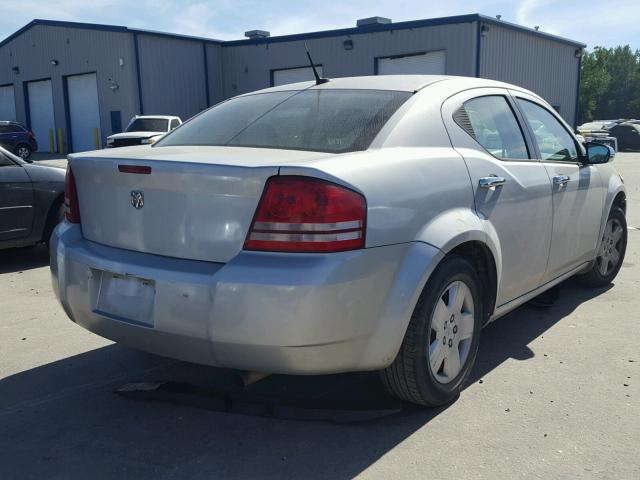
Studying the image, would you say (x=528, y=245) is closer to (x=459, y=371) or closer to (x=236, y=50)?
(x=459, y=371)

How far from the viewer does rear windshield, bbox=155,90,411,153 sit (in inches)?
121

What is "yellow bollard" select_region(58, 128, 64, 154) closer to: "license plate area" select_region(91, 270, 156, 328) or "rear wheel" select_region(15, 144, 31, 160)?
"rear wheel" select_region(15, 144, 31, 160)

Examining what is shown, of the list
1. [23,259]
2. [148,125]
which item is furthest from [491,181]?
[148,125]

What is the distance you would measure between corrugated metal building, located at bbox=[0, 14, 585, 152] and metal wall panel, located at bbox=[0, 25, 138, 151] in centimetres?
5

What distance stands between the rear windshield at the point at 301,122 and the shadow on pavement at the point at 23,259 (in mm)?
3679

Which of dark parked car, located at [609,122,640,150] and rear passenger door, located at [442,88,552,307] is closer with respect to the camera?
rear passenger door, located at [442,88,552,307]

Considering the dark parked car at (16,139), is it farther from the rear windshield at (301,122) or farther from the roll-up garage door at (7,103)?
the rear windshield at (301,122)

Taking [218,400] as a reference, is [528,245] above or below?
above

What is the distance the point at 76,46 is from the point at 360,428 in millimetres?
28945

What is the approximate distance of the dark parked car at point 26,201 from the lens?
6.41 meters

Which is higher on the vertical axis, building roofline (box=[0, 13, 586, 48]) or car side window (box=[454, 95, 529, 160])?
building roofline (box=[0, 13, 586, 48])

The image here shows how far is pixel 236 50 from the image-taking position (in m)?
28.7

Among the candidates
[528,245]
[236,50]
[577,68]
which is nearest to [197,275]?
[528,245]

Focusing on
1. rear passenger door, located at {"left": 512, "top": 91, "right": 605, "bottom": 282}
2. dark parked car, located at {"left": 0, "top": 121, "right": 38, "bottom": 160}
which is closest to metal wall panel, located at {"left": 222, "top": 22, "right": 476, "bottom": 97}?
dark parked car, located at {"left": 0, "top": 121, "right": 38, "bottom": 160}
